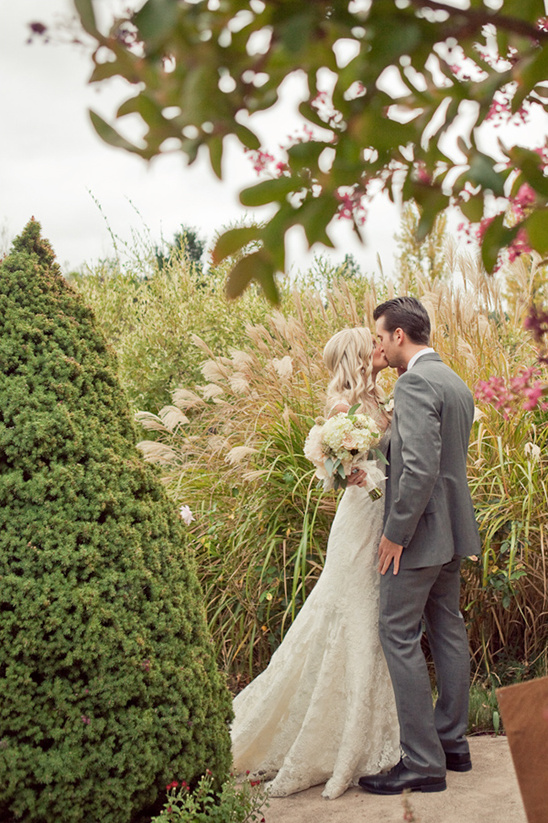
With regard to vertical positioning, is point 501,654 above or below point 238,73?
below

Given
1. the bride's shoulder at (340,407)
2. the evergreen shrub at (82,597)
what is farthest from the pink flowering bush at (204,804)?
the bride's shoulder at (340,407)

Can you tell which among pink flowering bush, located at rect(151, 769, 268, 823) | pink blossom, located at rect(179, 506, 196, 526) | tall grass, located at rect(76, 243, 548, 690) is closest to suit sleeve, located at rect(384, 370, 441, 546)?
tall grass, located at rect(76, 243, 548, 690)

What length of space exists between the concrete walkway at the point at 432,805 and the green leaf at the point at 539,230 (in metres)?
2.64

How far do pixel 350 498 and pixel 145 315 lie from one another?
5568mm

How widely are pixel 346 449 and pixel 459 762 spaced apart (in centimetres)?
150

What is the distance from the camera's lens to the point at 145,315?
857 centimetres

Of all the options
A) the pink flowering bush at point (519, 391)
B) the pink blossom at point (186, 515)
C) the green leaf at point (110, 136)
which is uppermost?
the green leaf at point (110, 136)

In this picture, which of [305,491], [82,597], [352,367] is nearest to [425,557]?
[352,367]

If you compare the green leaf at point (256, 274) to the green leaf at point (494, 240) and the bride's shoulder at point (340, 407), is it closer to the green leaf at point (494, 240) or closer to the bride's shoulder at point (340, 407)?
the green leaf at point (494, 240)

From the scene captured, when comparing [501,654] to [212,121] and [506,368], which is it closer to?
[506,368]

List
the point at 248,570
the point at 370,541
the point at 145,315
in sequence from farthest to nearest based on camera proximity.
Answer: the point at 145,315, the point at 248,570, the point at 370,541

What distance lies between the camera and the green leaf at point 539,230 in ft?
2.59

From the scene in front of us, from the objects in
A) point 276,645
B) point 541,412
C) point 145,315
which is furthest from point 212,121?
point 145,315

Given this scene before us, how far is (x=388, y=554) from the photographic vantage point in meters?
3.25
